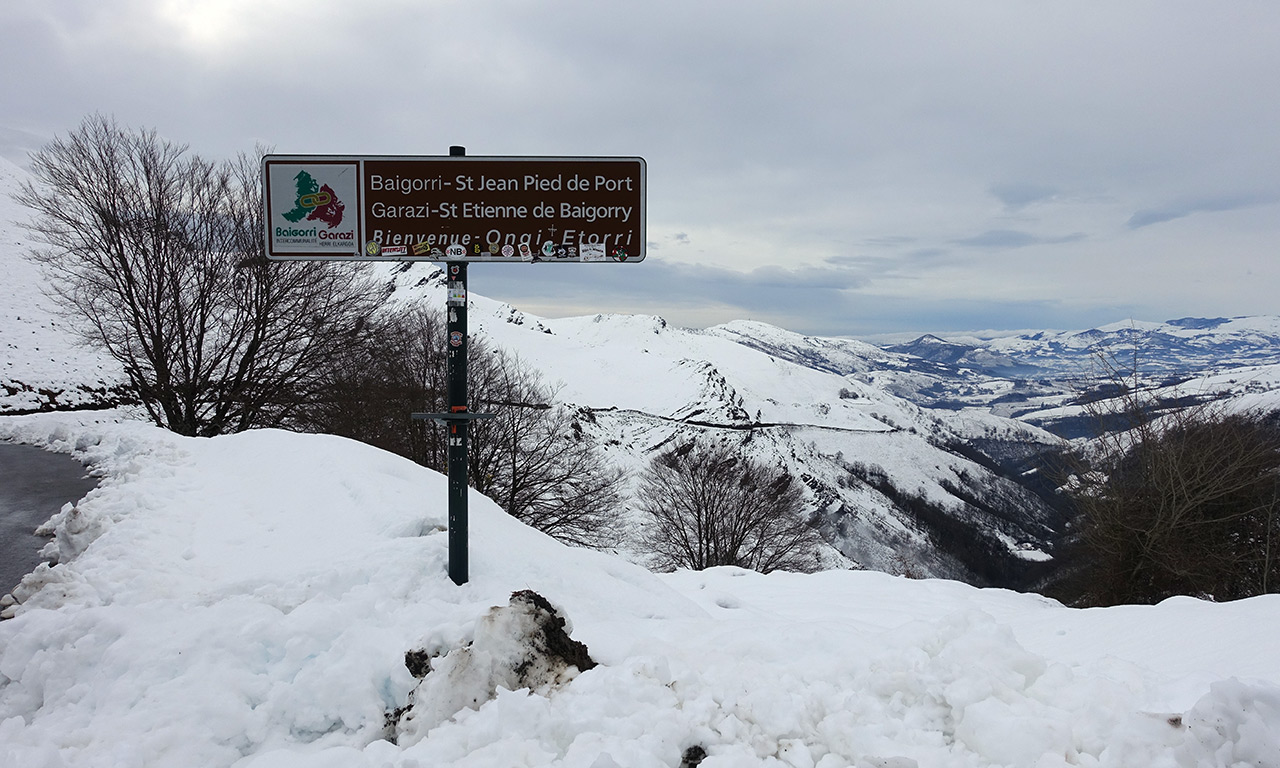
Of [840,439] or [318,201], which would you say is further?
[840,439]

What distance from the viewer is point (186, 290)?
704 inches

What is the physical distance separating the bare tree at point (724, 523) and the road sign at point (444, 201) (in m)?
27.1

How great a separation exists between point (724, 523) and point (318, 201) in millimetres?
27991

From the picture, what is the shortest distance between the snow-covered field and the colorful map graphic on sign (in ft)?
8.62

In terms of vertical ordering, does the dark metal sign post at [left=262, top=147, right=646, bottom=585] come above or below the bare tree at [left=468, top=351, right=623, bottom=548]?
above

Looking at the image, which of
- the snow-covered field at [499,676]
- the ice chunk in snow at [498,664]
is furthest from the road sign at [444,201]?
the ice chunk in snow at [498,664]

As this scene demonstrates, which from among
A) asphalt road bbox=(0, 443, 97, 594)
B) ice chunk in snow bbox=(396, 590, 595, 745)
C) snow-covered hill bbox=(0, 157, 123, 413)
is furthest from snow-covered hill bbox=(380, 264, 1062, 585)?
ice chunk in snow bbox=(396, 590, 595, 745)

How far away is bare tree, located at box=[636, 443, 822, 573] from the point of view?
29781 mm

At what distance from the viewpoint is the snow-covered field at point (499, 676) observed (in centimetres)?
262

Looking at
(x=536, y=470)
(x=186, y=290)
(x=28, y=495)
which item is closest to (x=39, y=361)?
(x=186, y=290)

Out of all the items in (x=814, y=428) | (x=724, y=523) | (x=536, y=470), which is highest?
(x=536, y=470)

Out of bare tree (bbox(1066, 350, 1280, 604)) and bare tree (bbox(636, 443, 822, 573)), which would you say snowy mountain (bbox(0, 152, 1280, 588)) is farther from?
bare tree (bbox(636, 443, 822, 573))

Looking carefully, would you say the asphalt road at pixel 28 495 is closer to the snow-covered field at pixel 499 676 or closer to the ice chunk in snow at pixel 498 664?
the snow-covered field at pixel 499 676

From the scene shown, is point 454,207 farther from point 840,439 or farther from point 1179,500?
point 840,439
